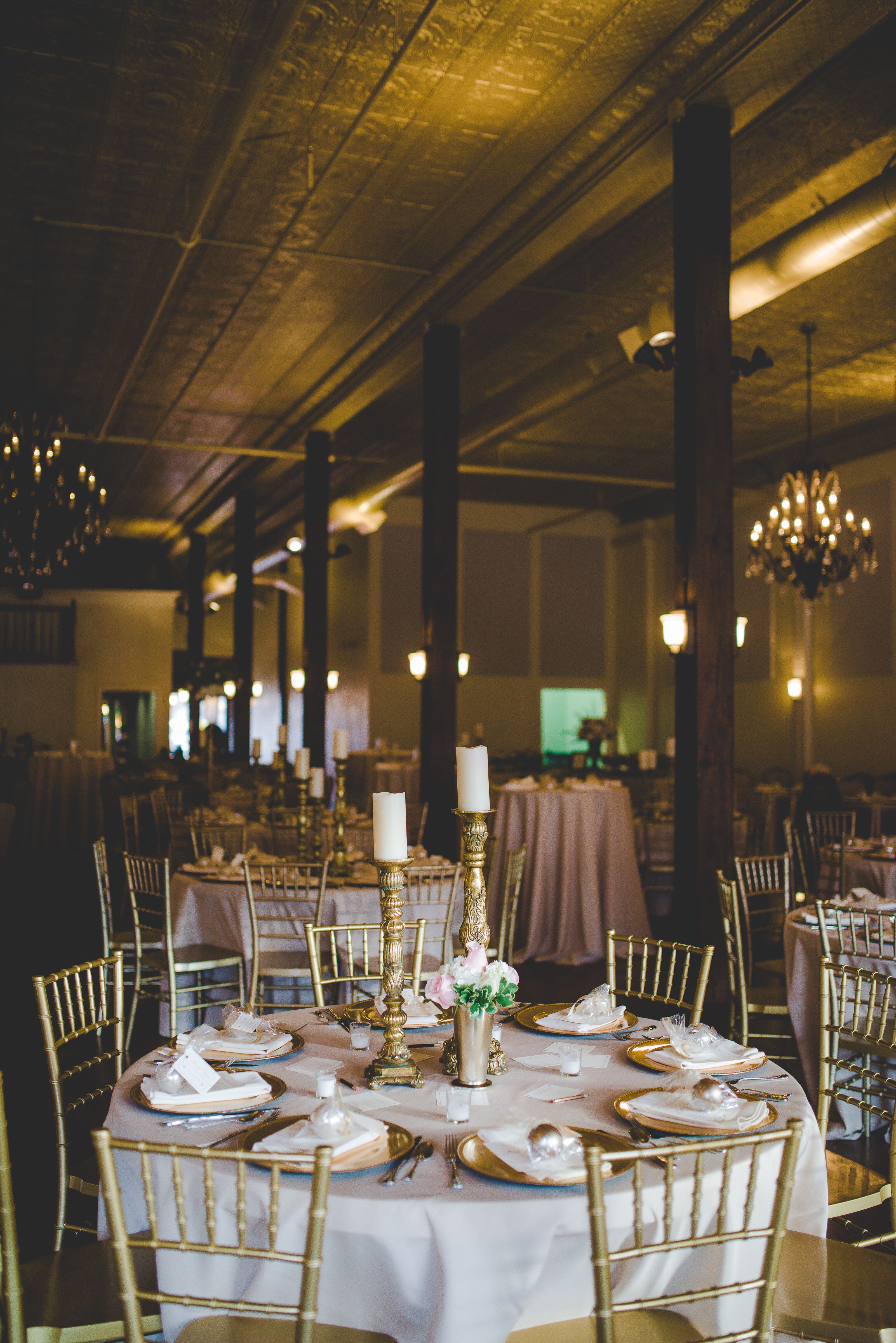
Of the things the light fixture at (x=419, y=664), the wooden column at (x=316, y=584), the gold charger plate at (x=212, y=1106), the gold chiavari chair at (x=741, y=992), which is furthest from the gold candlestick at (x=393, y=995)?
the wooden column at (x=316, y=584)

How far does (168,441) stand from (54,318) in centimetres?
456

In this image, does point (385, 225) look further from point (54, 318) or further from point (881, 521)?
point (881, 521)

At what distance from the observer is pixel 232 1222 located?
6.07ft

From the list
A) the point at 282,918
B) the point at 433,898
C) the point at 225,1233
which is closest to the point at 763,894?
the point at 433,898

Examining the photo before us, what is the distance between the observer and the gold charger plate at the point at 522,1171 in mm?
1777

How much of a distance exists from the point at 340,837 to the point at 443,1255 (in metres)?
4.02

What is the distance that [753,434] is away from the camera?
1370 cm

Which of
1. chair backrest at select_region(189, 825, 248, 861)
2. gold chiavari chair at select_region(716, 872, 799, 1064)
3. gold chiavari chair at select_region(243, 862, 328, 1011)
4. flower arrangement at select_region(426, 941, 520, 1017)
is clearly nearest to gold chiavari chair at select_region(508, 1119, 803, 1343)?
flower arrangement at select_region(426, 941, 520, 1017)

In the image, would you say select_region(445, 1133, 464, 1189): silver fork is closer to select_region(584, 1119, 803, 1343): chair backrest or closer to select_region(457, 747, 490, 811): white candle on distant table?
select_region(584, 1119, 803, 1343): chair backrest

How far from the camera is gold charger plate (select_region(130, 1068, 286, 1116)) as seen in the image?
211 centimetres

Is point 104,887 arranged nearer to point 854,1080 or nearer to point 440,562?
point 854,1080

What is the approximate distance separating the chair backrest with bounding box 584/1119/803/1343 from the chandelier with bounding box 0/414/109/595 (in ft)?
24.5

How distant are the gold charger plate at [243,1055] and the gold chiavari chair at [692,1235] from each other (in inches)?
33.6

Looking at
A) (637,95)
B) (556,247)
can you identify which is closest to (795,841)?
(556,247)
